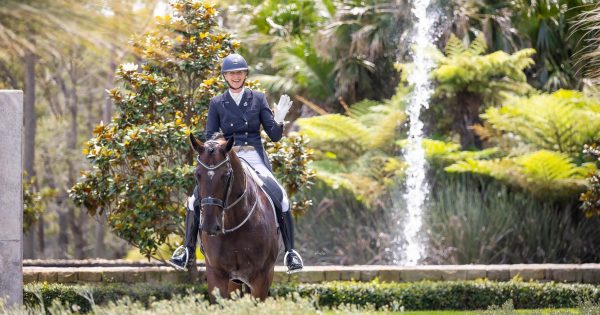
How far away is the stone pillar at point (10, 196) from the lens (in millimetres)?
8867

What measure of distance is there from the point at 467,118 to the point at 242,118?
13329mm

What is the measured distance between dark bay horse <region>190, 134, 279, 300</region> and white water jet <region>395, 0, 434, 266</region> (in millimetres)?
9811

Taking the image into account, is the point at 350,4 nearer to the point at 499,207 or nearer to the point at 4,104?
the point at 499,207

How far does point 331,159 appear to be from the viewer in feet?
72.0

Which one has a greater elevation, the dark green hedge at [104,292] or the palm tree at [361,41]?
the palm tree at [361,41]

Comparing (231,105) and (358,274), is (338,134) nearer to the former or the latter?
(358,274)

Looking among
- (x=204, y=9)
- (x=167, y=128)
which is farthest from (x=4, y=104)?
(x=204, y=9)

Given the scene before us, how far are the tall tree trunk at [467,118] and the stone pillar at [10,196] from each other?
14.1 m

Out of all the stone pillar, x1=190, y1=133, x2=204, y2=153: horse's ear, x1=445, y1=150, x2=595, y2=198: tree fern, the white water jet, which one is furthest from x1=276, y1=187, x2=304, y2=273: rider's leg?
x1=445, y1=150, x2=595, y2=198: tree fern

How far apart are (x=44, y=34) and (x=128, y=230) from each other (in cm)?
1022

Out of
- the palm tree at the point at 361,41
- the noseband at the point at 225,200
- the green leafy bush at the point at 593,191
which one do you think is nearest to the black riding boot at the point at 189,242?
the noseband at the point at 225,200

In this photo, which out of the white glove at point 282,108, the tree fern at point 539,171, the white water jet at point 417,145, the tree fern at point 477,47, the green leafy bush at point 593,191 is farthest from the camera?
the tree fern at point 477,47

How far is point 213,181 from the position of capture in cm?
827

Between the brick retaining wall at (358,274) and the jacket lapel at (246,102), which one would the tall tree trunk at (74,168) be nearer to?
the brick retaining wall at (358,274)
